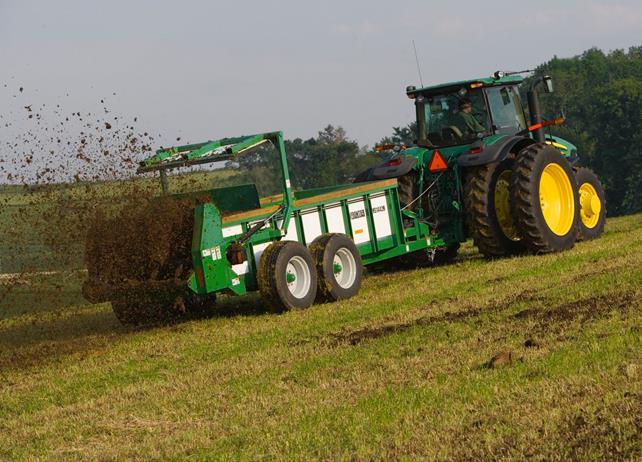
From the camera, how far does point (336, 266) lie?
516 inches

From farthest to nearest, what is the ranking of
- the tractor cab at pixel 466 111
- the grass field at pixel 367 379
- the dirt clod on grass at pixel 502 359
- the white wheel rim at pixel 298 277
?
1. the tractor cab at pixel 466 111
2. the white wheel rim at pixel 298 277
3. the dirt clod on grass at pixel 502 359
4. the grass field at pixel 367 379

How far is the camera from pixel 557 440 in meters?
5.89

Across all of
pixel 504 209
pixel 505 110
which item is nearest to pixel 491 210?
pixel 504 209

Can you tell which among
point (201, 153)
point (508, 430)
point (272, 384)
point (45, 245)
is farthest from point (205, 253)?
point (508, 430)

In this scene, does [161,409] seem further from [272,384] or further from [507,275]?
[507,275]

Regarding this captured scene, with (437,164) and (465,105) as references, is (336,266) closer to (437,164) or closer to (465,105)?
(437,164)

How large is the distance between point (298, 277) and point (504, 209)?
3.79 metres

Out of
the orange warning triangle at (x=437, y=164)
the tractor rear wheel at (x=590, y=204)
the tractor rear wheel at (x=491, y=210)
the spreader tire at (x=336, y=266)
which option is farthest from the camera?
the tractor rear wheel at (x=590, y=204)

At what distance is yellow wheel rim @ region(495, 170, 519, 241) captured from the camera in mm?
15051

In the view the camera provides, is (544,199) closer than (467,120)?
Yes

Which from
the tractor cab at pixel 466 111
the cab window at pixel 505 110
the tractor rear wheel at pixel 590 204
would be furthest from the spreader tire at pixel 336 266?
the tractor rear wheel at pixel 590 204

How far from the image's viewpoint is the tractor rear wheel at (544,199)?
14570 mm

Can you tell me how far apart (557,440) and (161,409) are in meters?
3.24

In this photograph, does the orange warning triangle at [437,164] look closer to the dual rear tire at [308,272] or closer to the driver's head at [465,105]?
the driver's head at [465,105]
